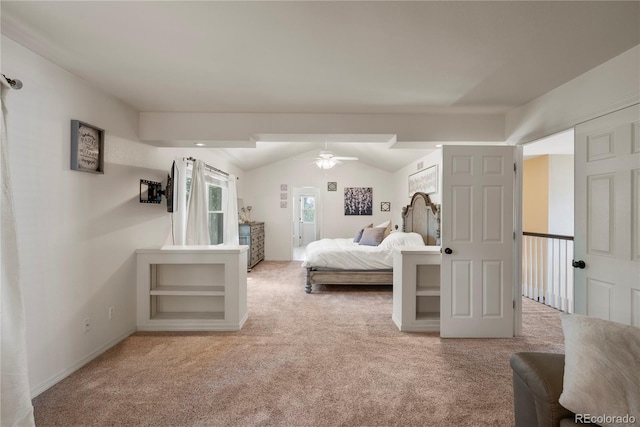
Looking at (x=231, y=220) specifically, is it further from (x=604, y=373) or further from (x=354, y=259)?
(x=604, y=373)

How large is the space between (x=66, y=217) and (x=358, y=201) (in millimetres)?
6505

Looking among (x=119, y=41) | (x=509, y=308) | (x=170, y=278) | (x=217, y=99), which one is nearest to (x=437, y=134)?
(x=509, y=308)

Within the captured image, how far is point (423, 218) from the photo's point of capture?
5.52 meters

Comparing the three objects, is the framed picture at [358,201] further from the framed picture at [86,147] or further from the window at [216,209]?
the framed picture at [86,147]

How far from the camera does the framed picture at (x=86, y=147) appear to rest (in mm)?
2479

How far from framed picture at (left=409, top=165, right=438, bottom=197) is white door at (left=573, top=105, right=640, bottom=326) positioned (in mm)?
2669

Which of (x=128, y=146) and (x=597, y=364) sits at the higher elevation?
(x=128, y=146)

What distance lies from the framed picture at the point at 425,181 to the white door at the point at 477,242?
1.88 metres

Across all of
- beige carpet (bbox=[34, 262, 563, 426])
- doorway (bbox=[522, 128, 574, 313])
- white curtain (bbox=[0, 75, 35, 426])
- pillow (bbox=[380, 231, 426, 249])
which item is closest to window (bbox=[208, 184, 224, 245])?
beige carpet (bbox=[34, 262, 563, 426])

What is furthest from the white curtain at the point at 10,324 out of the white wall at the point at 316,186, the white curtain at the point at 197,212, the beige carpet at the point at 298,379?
the white wall at the point at 316,186

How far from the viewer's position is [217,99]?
2.98 meters

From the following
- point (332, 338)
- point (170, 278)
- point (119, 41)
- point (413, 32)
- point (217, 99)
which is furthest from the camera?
point (170, 278)

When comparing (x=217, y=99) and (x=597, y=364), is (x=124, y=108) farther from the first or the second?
(x=597, y=364)

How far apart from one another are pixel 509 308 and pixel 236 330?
284cm
